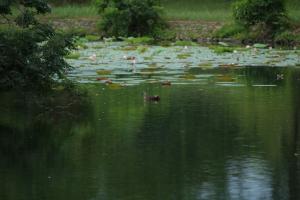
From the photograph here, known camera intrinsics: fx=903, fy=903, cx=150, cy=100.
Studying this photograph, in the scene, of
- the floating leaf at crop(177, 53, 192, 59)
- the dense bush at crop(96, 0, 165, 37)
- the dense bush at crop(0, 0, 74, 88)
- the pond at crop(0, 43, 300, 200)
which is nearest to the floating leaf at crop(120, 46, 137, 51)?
the floating leaf at crop(177, 53, 192, 59)

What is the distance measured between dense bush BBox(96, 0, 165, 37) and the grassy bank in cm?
135

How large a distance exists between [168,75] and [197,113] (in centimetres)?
637

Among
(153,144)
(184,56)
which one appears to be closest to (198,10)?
(184,56)

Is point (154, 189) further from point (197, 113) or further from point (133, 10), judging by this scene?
point (133, 10)

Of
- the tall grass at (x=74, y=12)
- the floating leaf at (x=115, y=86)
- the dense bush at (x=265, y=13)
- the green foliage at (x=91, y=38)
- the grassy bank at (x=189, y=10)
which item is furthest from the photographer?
the tall grass at (x=74, y=12)

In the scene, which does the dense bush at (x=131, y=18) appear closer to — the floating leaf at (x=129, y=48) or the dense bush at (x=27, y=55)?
the floating leaf at (x=129, y=48)

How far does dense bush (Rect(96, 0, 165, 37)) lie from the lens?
1543 inches

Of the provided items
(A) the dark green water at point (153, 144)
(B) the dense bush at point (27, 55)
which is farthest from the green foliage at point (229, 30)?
(B) the dense bush at point (27, 55)

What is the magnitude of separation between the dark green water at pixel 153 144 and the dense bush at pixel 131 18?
20125 mm

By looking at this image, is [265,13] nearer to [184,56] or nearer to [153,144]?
[184,56]

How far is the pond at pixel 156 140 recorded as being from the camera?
10.0m

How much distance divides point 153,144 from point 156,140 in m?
0.32

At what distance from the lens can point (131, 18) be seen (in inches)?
1549

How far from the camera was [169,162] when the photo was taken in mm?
11430
